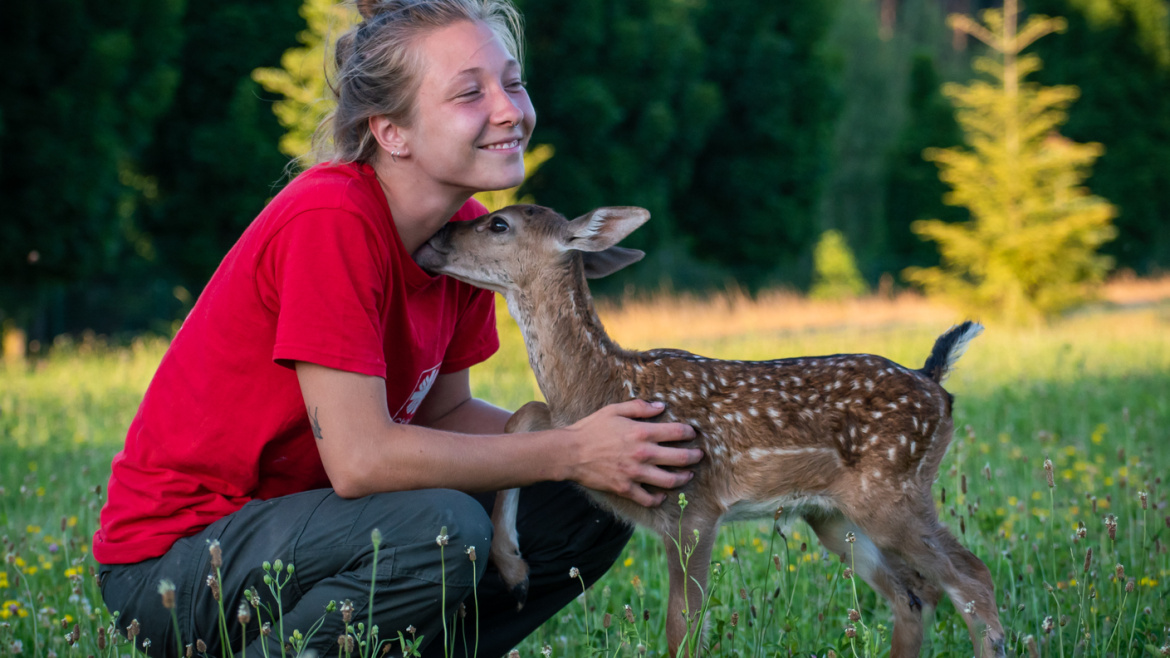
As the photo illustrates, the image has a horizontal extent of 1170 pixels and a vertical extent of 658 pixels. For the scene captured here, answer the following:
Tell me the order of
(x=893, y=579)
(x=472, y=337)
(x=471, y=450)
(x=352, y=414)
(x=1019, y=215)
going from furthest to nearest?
(x=1019, y=215)
(x=472, y=337)
(x=893, y=579)
(x=471, y=450)
(x=352, y=414)

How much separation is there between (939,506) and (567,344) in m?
2.01

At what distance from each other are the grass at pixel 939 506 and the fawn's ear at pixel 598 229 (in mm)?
1025

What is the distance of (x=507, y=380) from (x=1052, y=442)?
503 cm

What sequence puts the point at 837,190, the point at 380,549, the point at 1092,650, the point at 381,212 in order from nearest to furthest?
1. the point at 380,549
2. the point at 381,212
3. the point at 1092,650
4. the point at 837,190

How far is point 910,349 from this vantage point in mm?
12344

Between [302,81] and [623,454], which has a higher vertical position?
[302,81]

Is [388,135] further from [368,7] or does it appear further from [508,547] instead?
[508,547]

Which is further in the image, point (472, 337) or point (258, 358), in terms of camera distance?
point (472, 337)

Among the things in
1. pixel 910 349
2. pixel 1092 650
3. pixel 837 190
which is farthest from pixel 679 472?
pixel 837 190

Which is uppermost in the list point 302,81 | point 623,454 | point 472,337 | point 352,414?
point 302,81

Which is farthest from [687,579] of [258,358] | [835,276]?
[835,276]

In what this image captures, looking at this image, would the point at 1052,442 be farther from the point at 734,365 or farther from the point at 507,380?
the point at 507,380

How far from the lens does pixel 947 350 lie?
136 inches

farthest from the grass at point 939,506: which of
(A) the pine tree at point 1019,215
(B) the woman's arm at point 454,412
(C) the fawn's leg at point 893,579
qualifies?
(A) the pine tree at point 1019,215
